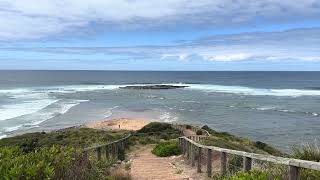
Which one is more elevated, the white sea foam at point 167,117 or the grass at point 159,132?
the grass at point 159,132

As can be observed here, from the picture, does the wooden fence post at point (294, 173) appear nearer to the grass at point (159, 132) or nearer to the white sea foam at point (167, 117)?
the grass at point (159, 132)

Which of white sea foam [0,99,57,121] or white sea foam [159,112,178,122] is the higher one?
white sea foam [0,99,57,121]

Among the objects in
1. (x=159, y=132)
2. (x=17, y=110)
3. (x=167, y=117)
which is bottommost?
(x=167, y=117)

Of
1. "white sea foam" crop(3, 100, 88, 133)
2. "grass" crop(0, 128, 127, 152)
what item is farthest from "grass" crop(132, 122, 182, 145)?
"white sea foam" crop(3, 100, 88, 133)

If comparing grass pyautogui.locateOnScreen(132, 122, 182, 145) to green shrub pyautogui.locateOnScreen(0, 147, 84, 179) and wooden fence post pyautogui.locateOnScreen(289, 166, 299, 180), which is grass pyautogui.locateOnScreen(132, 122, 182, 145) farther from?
wooden fence post pyautogui.locateOnScreen(289, 166, 299, 180)

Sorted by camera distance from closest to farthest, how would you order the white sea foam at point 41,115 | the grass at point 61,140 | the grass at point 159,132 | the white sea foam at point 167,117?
the grass at point 61,140 → the grass at point 159,132 → the white sea foam at point 41,115 → the white sea foam at point 167,117

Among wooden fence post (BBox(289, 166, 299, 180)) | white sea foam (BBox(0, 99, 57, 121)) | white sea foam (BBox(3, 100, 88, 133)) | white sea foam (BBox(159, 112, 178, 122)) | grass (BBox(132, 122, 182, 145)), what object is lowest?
white sea foam (BBox(159, 112, 178, 122))

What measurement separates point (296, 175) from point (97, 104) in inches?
2411

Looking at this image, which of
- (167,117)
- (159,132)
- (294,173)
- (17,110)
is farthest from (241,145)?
(17,110)

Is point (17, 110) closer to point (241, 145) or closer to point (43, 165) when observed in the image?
point (241, 145)

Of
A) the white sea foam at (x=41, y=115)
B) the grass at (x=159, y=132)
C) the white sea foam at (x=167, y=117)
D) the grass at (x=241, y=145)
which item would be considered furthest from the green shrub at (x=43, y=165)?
the white sea foam at (x=167, y=117)

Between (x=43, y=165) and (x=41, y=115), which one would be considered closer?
(x=43, y=165)

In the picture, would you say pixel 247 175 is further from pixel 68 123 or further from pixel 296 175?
pixel 68 123

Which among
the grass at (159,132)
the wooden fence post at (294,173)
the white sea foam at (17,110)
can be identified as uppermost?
the wooden fence post at (294,173)
